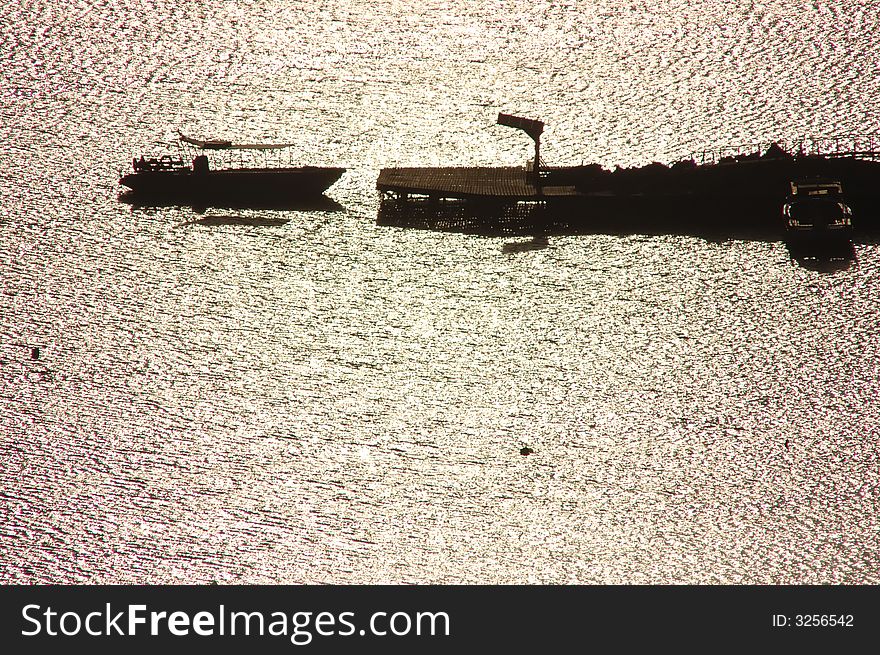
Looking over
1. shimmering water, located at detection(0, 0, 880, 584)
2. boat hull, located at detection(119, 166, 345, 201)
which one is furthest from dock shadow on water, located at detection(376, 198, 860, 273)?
boat hull, located at detection(119, 166, 345, 201)

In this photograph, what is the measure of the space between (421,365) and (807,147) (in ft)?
194

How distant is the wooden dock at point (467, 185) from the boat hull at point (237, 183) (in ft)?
20.4

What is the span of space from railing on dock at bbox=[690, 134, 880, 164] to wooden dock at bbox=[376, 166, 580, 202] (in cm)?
1621

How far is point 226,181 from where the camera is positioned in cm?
12319

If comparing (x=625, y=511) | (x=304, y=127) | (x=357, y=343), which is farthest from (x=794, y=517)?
(x=304, y=127)

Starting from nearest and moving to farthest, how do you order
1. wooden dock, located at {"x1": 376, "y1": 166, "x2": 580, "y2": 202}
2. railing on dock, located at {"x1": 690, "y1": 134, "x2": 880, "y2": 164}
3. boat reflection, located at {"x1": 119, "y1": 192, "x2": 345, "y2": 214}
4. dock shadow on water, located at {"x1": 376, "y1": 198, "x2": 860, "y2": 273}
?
1. dock shadow on water, located at {"x1": 376, "y1": 198, "x2": 860, "y2": 273}
2. wooden dock, located at {"x1": 376, "y1": 166, "x2": 580, "y2": 202}
3. boat reflection, located at {"x1": 119, "y1": 192, "x2": 345, "y2": 214}
4. railing on dock, located at {"x1": 690, "y1": 134, "x2": 880, "y2": 164}

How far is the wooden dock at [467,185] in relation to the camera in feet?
380

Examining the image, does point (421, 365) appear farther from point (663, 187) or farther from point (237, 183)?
point (237, 183)

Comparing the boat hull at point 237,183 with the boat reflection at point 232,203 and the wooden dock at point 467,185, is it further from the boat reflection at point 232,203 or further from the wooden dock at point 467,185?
the wooden dock at point 467,185

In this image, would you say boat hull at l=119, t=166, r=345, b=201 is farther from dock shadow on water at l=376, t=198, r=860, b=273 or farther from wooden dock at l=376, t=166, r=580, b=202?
dock shadow on water at l=376, t=198, r=860, b=273

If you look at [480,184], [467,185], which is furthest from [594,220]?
[467,185]

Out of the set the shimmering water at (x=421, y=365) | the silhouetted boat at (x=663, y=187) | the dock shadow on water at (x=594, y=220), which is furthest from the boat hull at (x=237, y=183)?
the dock shadow on water at (x=594, y=220)

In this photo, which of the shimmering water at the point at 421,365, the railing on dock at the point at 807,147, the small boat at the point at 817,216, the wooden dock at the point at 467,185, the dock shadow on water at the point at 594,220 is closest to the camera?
the shimmering water at the point at 421,365

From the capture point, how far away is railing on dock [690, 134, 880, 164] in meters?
124
